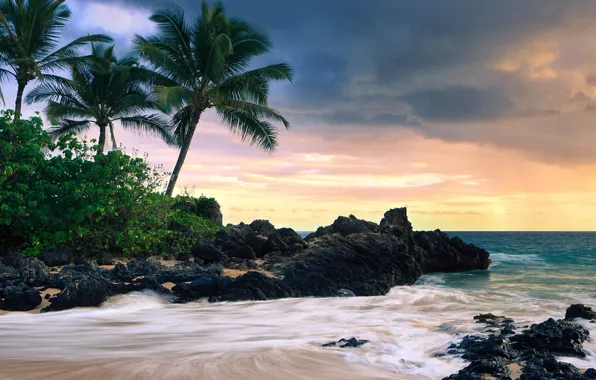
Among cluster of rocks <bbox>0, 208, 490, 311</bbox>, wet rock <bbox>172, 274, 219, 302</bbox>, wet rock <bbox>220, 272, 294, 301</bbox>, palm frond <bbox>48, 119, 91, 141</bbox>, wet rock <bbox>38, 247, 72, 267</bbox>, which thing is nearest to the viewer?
cluster of rocks <bbox>0, 208, 490, 311</bbox>

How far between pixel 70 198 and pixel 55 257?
6.96 feet

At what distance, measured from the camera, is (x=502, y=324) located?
711 centimetres

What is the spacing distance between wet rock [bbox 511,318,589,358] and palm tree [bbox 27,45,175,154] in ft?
75.0

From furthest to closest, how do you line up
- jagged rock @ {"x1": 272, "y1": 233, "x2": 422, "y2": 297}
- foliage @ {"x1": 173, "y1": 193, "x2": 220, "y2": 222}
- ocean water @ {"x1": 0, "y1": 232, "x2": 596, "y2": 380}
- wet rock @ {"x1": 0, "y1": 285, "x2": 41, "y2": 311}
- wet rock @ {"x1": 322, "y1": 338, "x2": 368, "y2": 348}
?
foliage @ {"x1": 173, "y1": 193, "x2": 220, "y2": 222} → jagged rock @ {"x1": 272, "y1": 233, "x2": 422, "y2": 297} → wet rock @ {"x1": 0, "y1": 285, "x2": 41, "y2": 311} → wet rock @ {"x1": 322, "y1": 338, "x2": 368, "y2": 348} → ocean water @ {"x1": 0, "y1": 232, "x2": 596, "y2": 380}

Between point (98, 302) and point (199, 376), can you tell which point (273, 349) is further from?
point (98, 302)

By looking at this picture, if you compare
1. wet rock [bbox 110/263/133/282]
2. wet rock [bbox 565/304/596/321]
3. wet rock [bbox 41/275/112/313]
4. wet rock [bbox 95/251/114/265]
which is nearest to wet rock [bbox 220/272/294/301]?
wet rock [bbox 110/263/133/282]

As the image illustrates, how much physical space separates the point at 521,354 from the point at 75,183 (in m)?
→ 12.7

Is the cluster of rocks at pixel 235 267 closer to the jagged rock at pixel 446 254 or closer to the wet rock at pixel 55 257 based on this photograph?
the wet rock at pixel 55 257

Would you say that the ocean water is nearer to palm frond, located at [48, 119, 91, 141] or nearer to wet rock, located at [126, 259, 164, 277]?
wet rock, located at [126, 259, 164, 277]

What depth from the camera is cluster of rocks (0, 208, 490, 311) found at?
8680mm

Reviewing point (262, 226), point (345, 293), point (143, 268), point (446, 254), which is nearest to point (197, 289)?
point (143, 268)

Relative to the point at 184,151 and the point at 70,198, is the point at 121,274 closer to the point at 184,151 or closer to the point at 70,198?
the point at 70,198

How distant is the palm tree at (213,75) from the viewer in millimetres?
21797

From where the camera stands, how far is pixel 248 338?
6.46 m
